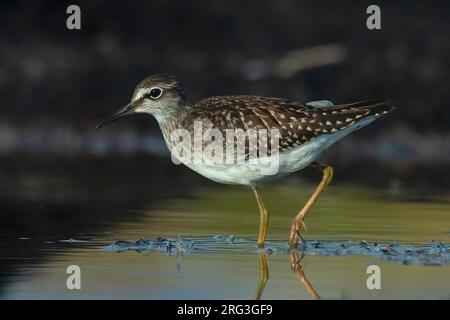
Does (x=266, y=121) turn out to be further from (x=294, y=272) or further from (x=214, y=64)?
(x=214, y=64)

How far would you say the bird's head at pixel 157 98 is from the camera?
39.5ft

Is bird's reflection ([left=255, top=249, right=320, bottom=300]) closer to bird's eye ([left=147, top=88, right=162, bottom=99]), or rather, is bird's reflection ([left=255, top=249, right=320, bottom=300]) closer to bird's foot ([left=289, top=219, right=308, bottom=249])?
bird's foot ([left=289, top=219, right=308, bottom=249])

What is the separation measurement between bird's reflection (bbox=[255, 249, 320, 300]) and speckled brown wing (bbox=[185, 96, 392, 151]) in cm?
121

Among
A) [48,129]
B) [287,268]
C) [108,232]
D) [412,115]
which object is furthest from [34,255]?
[412,115]

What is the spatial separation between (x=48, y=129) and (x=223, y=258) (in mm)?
9138

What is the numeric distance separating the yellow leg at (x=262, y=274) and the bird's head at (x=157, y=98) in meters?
2.16

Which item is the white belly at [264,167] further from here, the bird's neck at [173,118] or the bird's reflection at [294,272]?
the bird's reflection at [294,272]

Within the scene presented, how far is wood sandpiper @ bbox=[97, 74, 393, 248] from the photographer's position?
11344mm

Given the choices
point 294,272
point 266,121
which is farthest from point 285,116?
point 294,272

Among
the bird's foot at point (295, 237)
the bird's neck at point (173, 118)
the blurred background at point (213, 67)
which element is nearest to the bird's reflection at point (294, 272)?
the bird's foot at point (295, 237)

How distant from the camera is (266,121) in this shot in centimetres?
1147

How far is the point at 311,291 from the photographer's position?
8945 mm

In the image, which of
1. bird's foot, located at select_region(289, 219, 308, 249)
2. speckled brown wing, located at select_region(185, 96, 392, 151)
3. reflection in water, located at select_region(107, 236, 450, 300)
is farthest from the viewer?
speckled brown wing, located at select_region(185, 96, 392, 151)

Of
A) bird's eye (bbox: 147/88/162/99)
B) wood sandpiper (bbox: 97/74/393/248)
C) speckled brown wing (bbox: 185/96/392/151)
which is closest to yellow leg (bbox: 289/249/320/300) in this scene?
wood sandpiper (bbox: 97/74/393/248)
